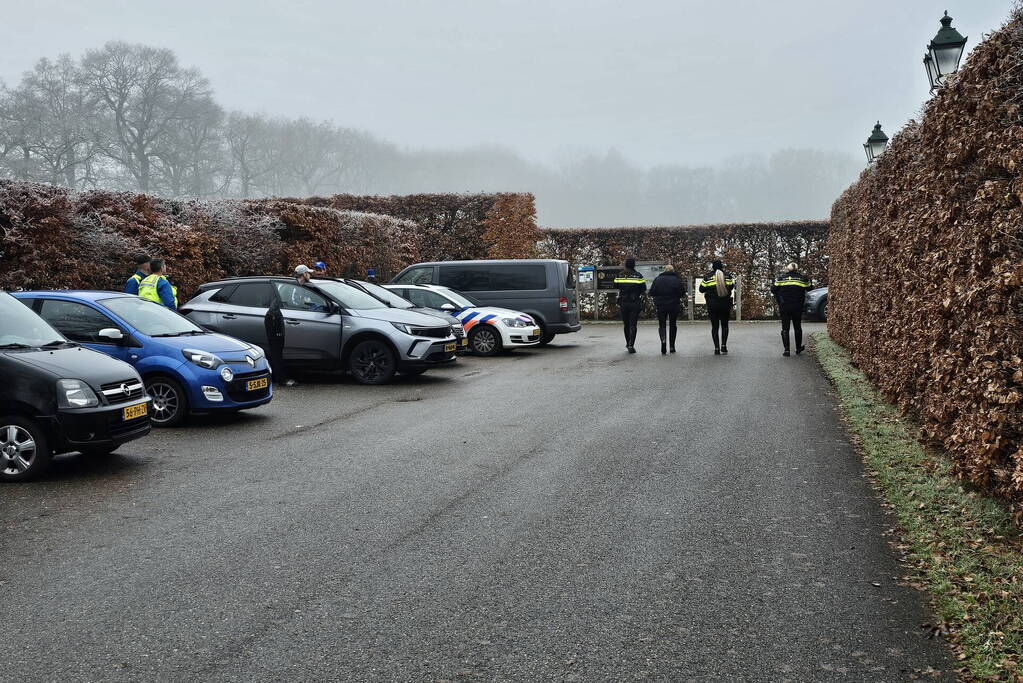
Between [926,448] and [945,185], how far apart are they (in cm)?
228

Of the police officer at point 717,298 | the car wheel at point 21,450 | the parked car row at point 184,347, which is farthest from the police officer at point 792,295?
the car wheel at point 21,450

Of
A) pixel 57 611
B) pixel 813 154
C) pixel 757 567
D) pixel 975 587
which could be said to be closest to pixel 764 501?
pixel 757 567

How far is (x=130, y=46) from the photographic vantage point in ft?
186

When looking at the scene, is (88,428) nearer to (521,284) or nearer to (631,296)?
(631,296)

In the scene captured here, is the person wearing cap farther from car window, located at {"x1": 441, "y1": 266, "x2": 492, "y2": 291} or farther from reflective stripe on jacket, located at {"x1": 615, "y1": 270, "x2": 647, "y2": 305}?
reflective stripe on jacket, located at {"x1": 615, "y1": 270, "x2": 647, "y2": 305}

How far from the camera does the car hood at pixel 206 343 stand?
10625 millimetres

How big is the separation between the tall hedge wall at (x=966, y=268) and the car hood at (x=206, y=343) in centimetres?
739

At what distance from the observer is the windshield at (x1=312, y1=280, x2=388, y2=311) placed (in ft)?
48.4

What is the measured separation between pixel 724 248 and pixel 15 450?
27.7 m

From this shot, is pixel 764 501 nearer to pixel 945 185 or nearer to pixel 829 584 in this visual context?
pixel 829 584

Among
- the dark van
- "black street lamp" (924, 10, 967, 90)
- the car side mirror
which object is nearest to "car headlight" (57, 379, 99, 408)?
the car side mirror

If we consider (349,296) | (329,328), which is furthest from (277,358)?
(349,296)

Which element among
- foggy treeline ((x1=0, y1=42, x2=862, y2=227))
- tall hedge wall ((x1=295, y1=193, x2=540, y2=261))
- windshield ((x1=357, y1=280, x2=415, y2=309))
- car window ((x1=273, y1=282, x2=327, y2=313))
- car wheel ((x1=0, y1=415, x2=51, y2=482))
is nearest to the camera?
car wheel ((x1=0, y1=415, x2=51, y2=482))

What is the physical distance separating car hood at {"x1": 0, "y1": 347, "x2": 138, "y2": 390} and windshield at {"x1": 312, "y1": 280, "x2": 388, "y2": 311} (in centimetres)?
626
